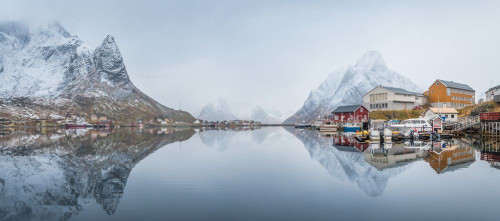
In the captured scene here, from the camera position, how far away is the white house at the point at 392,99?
3401 inches

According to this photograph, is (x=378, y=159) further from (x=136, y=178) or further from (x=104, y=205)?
(x=104, y=205)

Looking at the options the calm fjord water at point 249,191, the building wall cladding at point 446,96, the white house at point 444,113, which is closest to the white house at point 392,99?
the building wall cladding at point 446,96

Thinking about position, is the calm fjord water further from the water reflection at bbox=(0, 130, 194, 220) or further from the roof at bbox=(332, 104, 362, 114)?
the roof at bbox=(332, 104, 362, 114)

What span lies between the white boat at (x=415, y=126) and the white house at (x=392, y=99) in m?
→ 27.0

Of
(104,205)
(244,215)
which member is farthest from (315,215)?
(104,205)

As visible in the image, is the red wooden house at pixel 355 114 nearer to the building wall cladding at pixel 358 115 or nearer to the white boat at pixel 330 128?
the building wall cladding at pixel 358 115

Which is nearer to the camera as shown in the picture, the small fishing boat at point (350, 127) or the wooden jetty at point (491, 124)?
the wooden jetty at point (491, 124)

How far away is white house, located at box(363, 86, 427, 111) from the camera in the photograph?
86375 millimetres

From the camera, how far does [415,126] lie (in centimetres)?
5819

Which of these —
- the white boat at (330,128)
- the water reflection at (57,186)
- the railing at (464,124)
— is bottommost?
the water reflection at (57,186)

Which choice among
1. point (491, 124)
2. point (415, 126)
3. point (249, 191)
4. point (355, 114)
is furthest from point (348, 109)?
point (249, 191)

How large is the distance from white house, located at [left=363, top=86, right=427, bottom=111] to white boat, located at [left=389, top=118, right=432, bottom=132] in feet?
88.4

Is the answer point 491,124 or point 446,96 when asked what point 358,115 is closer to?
point 446,96

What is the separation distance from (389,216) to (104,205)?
1134 centimetres
